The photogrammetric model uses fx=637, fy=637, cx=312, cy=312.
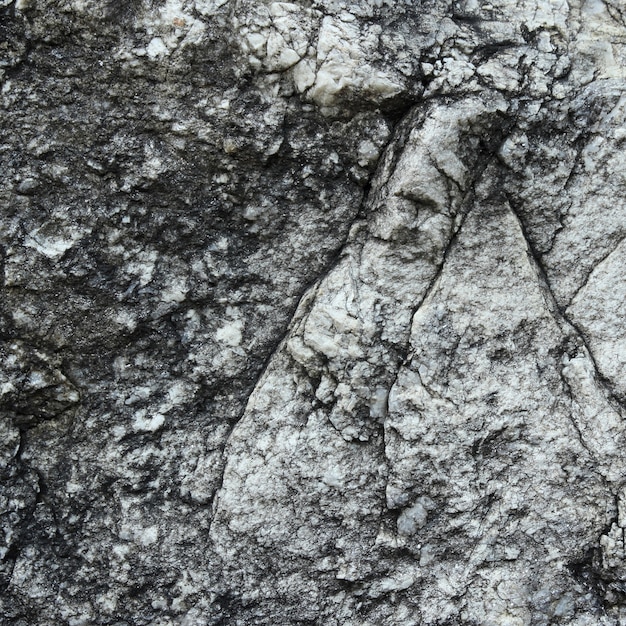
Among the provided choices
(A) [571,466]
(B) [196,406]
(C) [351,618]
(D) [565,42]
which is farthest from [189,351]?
(D) [565,42]

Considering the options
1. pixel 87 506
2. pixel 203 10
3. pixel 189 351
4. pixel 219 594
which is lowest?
pixel 219 594

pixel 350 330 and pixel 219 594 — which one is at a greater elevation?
pixel 350 330

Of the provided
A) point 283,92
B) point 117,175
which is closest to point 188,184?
point 117,175

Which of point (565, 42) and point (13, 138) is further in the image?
point (565, 42)

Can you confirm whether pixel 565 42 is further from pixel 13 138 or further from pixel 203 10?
pixel 13 138

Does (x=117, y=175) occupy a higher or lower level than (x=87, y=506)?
higher

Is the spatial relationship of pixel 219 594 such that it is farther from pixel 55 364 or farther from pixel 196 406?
pixel 55 364
